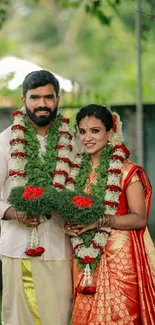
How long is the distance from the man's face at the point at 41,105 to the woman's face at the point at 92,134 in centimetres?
22

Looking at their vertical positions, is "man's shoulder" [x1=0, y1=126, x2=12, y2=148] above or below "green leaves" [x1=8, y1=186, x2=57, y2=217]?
above

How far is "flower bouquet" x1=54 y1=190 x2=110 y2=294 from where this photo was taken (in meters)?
5.25

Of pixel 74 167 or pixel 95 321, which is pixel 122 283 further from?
pixel 74 167

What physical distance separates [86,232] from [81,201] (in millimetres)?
333

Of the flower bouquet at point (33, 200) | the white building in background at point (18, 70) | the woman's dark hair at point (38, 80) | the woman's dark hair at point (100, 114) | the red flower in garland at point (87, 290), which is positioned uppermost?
the white building in background at point (18, 70)

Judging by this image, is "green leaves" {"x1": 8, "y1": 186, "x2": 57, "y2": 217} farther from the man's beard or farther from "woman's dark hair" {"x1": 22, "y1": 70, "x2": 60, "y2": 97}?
"woman's dark hair" {"x1": 22, "y1": 70, "x2": 60, "y2": 97}

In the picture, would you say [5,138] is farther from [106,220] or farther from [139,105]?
[139,105]

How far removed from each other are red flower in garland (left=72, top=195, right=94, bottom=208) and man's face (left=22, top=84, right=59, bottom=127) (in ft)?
2.07

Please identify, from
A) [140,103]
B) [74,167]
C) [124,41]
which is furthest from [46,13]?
[74,167]

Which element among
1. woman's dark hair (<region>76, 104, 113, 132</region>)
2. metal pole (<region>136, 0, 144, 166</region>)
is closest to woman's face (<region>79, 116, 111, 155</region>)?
woman's dark hair (<region>76, 104, 113, 132</region>)

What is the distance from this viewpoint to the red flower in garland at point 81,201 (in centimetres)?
523

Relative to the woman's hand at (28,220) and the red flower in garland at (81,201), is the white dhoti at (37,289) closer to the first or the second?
the woman's hand at (28,220)

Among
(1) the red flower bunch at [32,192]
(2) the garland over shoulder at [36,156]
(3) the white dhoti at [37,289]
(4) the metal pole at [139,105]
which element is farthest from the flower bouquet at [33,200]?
(4) the metal pole at [139,105]

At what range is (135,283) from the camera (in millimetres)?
5551
